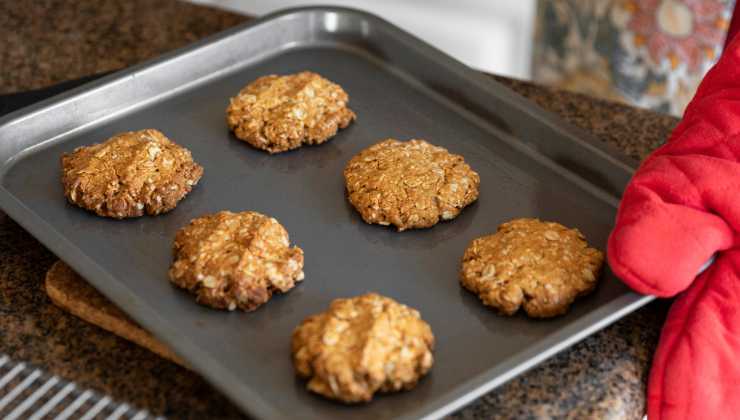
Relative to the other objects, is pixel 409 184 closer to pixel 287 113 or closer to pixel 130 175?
pixel 287 113

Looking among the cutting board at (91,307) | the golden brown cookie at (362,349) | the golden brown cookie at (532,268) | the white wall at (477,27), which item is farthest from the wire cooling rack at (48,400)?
the white wall at (477,27)

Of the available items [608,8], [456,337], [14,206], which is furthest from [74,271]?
[608,8]

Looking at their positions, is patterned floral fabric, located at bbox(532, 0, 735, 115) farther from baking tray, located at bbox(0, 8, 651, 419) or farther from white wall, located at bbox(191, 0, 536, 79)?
baking tray, located at bbox(0, 8, 651, 419)

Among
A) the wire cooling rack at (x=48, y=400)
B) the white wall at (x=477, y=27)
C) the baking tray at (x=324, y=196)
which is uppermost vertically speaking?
the baking tray at (x=324, y=196)

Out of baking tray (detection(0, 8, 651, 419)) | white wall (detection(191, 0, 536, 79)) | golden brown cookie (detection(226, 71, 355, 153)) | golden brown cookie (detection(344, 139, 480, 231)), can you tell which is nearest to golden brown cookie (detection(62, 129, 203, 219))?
baking tray (detection(0, 8, 651, 419))

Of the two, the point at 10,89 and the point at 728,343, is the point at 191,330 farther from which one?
the point at 10,89

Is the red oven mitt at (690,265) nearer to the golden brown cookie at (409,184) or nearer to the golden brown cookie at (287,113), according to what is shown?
the golden brown cookie at (409,184)

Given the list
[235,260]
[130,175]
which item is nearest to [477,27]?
[130,175]
